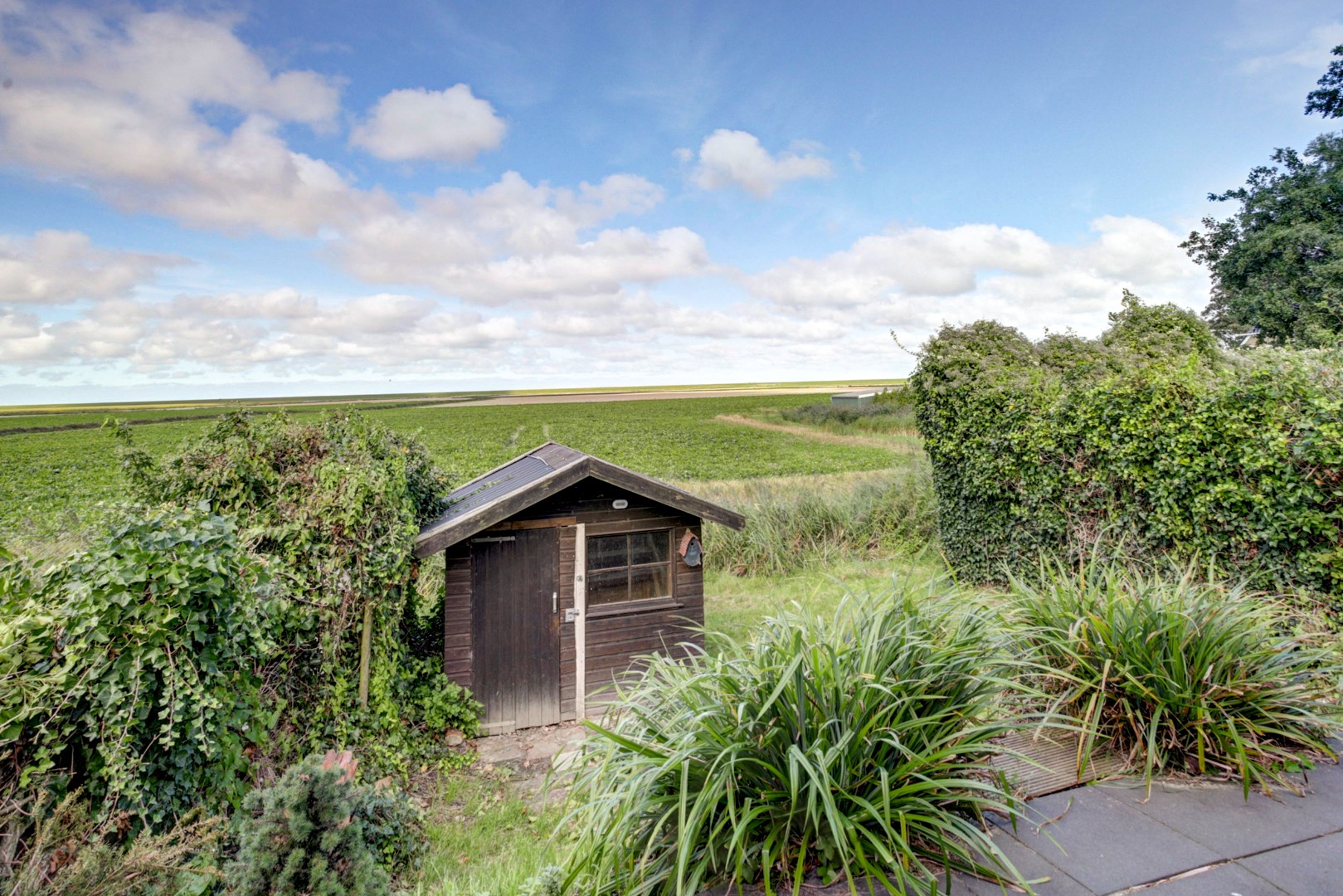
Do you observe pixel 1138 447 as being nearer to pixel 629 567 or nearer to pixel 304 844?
pixel 629 567

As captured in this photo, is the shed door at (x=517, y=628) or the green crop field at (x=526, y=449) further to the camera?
the green crop field at (x=526, y=449)

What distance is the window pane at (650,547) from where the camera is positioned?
25.2ft

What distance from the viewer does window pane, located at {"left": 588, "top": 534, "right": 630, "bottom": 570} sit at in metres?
7.47

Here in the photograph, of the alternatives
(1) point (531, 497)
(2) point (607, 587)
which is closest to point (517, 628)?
(2) point (607, 587)

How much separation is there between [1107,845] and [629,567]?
5675 mm

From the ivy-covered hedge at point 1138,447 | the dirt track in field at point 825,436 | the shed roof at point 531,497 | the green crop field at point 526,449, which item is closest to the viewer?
the ivy-covered hedge at point 1138,447

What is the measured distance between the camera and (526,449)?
116ft

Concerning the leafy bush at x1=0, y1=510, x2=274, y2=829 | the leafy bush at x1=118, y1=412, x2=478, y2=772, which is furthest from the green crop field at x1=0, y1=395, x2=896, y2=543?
the leafy bush at x1=0, y1=510, x2=274, y2=829

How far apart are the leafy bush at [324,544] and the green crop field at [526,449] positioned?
69 centimetres

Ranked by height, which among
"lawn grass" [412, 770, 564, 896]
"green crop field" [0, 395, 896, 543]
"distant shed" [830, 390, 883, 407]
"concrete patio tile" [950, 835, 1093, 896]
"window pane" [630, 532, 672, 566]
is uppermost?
"distant shed" [830, 390, 883, 407]

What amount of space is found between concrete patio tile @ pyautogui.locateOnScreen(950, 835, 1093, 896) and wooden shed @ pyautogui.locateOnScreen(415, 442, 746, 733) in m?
4.98

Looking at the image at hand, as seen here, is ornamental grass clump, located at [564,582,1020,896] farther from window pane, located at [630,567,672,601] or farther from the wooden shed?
window pane, located at [630,567,672,601]

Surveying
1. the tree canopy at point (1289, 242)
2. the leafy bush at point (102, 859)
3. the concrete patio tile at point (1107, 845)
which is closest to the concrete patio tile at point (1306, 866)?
the concrete patio tile at point (1107, 845)

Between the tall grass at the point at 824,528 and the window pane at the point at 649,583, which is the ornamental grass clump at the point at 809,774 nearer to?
the window pane at the point at 649,583
